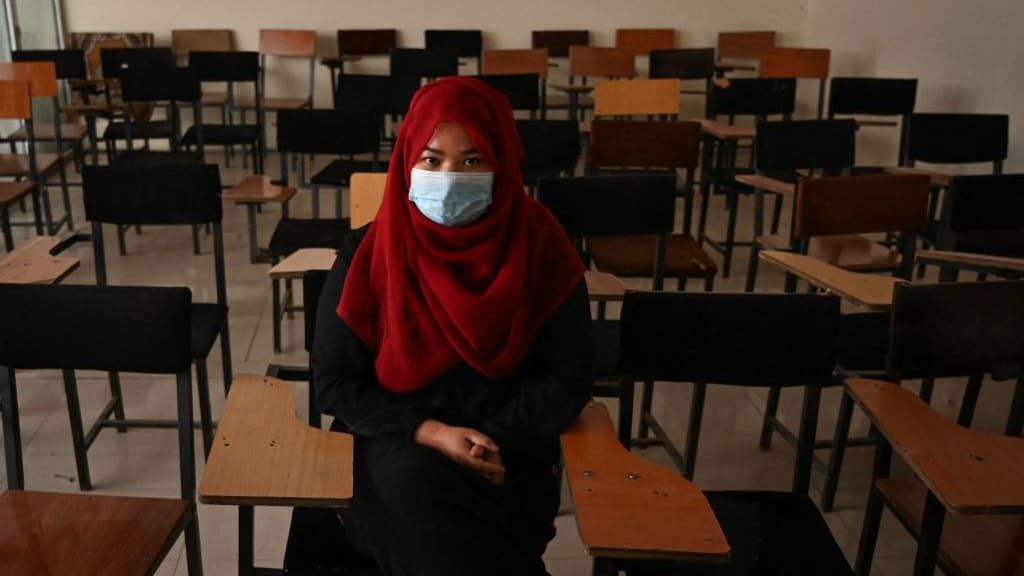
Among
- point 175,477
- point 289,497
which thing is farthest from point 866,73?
point 289,497

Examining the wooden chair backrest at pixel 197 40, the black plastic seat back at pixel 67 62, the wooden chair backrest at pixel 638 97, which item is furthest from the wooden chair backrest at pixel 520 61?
the black plastic seat back at pixel 67 62

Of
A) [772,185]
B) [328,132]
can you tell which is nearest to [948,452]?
[772,185]

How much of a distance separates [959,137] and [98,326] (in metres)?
3.62

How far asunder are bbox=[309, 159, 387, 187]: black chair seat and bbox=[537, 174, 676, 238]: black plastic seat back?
46.6 inches

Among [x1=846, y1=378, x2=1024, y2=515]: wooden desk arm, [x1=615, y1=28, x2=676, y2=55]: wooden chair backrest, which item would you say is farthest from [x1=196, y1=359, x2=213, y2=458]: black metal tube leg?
[x1=615, y1=28, x2=676, y2=55]: wooden chair backrest

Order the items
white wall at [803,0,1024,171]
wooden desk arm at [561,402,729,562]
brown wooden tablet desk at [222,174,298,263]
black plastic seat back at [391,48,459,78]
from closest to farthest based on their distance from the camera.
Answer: wooden desk arm at [561,402,729,562]
brown wooden tablet desk at [222,174,298,263]
white wall at [803,0,1024,171]
black plastic seat back at [391,48,459,78]

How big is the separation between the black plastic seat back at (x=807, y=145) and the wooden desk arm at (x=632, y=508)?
2411 millimetres

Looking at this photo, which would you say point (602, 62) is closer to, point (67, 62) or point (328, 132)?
point (328, 132)

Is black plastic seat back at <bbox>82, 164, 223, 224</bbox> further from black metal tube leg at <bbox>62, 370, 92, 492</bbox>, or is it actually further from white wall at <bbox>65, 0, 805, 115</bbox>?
white wall at <bbox>65, 0, 805, 115</bbox>

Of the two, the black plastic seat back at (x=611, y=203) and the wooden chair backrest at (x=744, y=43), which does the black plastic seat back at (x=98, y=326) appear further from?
the wooden chair backrest at (x=744, y=43)

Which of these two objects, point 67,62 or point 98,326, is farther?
point 67,62

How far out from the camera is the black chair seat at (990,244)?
10.4 feet

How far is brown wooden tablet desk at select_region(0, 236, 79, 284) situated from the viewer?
81.5 inches

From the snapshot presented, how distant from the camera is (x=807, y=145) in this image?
3.58 metres
